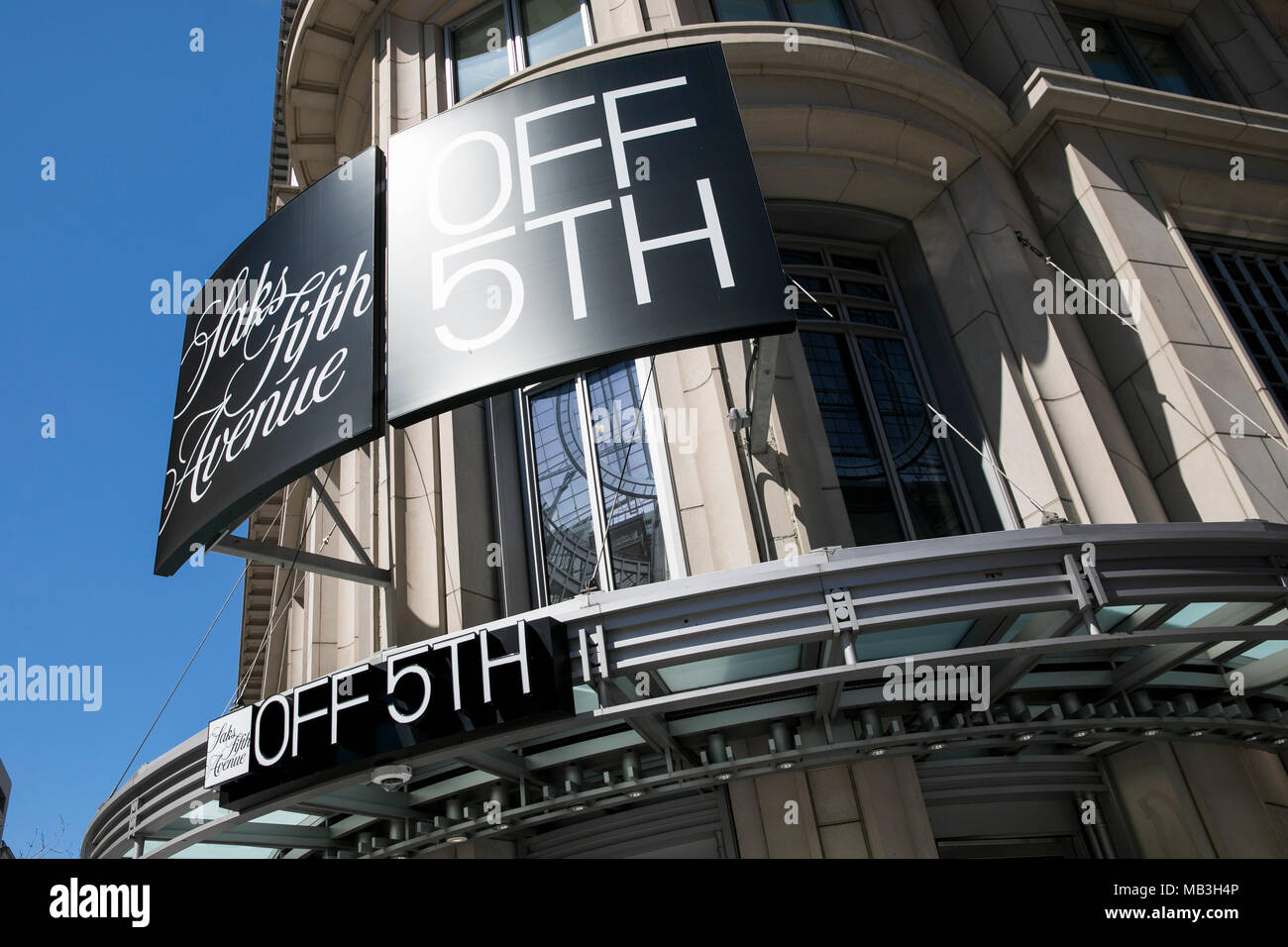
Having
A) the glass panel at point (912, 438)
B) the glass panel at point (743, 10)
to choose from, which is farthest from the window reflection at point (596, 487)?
the glass panel at point (743, 10)

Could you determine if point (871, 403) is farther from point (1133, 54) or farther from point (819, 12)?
point (1133, 54)

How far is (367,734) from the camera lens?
23.1 feet

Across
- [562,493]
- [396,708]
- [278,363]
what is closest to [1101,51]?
[562,493]

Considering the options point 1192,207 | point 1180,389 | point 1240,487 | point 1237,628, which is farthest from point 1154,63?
point 1237,628

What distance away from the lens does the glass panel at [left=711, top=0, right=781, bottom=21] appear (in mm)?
13758

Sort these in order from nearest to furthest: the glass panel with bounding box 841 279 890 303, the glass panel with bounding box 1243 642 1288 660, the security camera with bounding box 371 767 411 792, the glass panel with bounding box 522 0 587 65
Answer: the security camera with bounding box 371 767 411 792 < the glass panel with bounding box 1243 642 1288 660 < the glass panel with bounding box 841 279 890 303 < the glass panel with bounding box 522 0 587 65

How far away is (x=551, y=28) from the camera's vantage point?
1383 cm

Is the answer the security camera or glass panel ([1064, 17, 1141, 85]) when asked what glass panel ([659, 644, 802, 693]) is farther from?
glass panel ([1064, 17, 1141, 85])

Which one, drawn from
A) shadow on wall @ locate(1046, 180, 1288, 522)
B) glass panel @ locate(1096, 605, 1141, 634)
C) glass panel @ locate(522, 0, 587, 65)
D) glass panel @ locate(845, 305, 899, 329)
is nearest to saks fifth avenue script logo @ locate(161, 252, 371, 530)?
glass panel @ locate(522, 0, 587, 65)

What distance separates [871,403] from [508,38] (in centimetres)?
804

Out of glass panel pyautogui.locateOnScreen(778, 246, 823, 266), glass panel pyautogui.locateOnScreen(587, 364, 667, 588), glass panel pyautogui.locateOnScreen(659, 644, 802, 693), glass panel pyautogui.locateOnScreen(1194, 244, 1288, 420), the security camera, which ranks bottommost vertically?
the security camera

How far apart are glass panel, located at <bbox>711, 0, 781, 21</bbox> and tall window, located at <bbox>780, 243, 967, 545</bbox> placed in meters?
3.76

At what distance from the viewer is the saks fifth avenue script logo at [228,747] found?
734cm

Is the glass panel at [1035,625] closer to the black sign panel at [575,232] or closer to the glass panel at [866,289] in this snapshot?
the black sign panel at [575,232]
